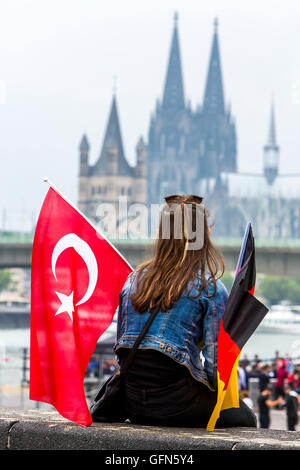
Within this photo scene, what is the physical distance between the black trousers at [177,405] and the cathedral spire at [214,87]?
16667 centimetres

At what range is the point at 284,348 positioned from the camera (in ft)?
217

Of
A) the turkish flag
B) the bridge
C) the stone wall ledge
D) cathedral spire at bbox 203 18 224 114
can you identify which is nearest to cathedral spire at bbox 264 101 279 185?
cathedral spire at bbox 203 18 224 114

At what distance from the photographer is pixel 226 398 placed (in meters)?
3.33

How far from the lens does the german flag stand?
3.17 metres

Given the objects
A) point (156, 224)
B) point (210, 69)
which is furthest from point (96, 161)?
point (156, 224)

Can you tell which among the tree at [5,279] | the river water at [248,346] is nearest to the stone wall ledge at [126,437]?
the river water at [248,346]

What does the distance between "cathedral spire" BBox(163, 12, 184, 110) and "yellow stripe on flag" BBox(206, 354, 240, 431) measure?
16458 cm

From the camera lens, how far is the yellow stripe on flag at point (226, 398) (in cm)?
321

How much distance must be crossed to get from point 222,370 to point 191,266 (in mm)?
379

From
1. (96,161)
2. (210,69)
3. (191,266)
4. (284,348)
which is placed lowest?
(284,348)

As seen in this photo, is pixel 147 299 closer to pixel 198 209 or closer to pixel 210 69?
pixel 198 209

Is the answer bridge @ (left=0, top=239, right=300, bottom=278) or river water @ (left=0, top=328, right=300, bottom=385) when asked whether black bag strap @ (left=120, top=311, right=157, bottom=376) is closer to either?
river water @ (left=0, top=328, right=300, bottom=385)

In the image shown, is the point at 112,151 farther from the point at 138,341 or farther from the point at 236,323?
the point at 236,323

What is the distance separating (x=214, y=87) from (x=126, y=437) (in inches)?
6688
